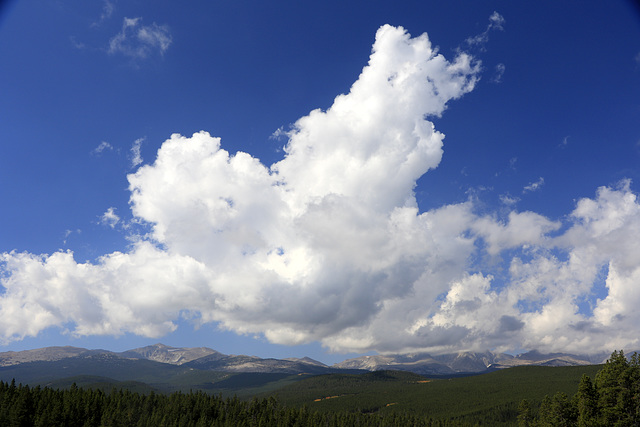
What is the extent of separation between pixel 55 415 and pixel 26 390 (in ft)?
127

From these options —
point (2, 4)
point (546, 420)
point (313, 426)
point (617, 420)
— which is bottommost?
point (313, 426)

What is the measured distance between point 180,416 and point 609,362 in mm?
184669

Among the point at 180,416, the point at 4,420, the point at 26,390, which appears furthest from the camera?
the point at 180,416

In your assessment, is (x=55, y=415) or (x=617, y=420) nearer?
(x=617, y=420)

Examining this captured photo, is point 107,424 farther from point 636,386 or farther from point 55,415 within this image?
point 636,386

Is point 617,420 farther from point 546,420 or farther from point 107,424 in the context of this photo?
point 107,424

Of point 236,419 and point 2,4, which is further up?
point 2,4

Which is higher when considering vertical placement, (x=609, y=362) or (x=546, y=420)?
(x=609, y=362)

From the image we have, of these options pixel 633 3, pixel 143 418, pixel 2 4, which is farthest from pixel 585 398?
pixel 143 418

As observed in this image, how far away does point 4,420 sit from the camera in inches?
5615

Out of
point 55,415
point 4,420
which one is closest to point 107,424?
point 55,415

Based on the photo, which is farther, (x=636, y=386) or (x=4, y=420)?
(x=4, y=420)

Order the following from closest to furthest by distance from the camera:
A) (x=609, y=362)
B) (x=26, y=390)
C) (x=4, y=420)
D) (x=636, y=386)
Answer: (x=636, y=386) < (x=609, y=362) < (x=4, y=420) < (x=26, y=390)

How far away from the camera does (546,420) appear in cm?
11356
